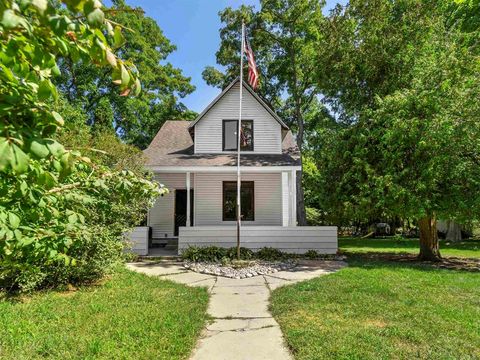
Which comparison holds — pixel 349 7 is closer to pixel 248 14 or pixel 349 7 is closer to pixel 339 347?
pixel 248 14

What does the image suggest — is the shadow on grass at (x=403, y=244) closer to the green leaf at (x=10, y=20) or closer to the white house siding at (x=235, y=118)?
the white house siding at (x=235, y=118)

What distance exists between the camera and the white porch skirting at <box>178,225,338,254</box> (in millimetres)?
11680

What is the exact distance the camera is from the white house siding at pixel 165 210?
14797 mm

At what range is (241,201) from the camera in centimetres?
1483

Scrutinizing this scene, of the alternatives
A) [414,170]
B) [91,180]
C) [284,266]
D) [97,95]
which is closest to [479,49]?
[414,170]

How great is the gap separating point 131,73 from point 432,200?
11056mm

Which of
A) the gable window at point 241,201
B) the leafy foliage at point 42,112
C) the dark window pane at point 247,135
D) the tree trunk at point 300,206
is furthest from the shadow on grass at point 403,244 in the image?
the leafy foliage at point 42,112

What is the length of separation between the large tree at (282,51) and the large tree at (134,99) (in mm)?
6034

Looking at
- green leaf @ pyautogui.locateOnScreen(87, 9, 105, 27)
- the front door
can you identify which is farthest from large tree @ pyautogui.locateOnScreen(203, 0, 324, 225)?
green leaf @ pyautogui.locateOnScreen(87, 9, 105, 27)

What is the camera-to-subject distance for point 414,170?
1057cm

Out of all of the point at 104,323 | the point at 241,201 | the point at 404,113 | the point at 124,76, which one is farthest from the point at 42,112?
the point at 241,201

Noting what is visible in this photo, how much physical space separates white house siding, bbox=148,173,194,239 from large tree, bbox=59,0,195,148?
1284cm

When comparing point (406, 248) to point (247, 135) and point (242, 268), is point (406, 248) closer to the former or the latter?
point (247, 135)

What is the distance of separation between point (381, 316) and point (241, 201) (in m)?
10.1
